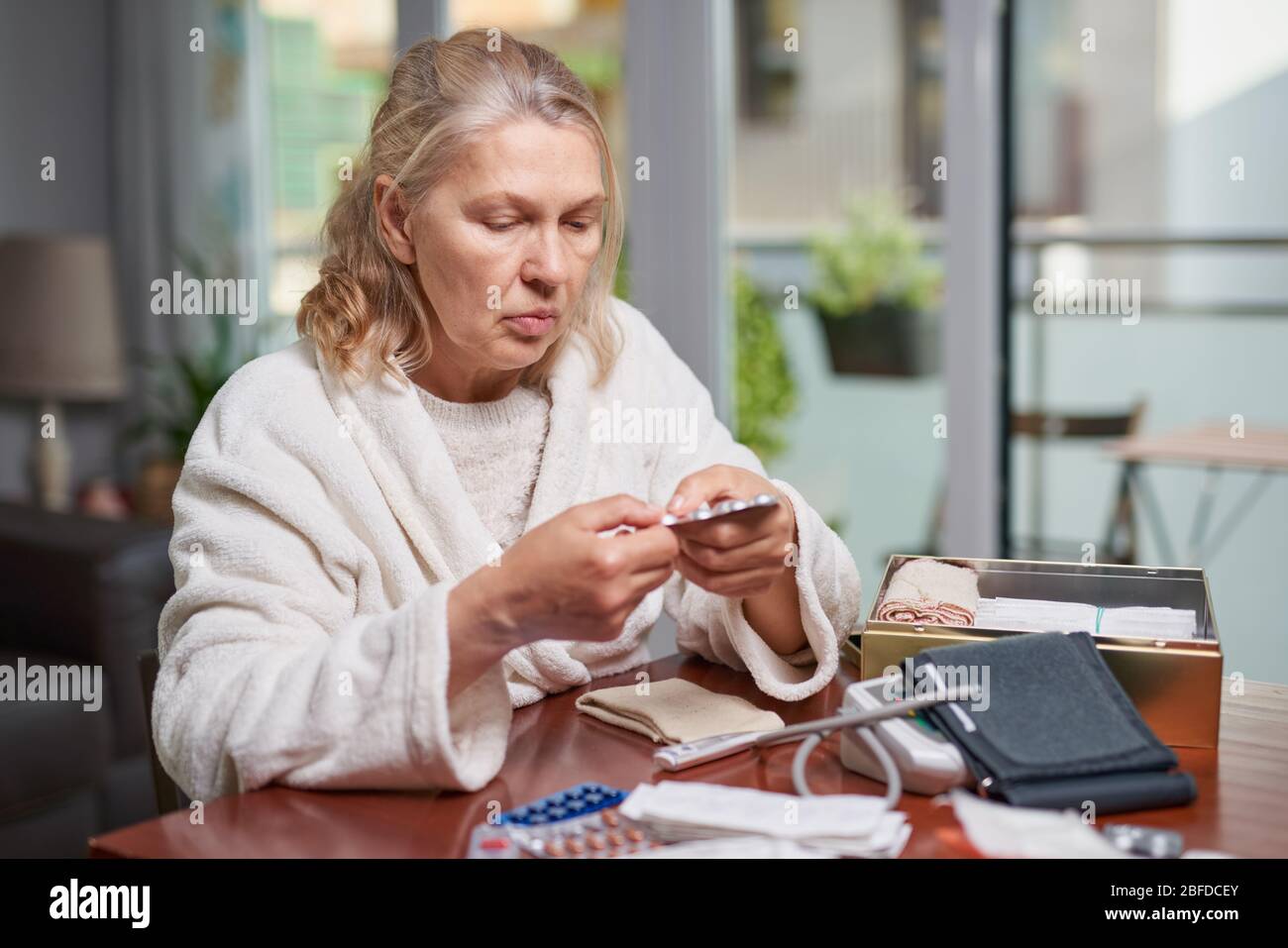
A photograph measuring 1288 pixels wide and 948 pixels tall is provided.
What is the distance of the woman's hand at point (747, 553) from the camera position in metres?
1.27

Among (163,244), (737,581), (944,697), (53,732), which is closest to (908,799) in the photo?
(944,697)

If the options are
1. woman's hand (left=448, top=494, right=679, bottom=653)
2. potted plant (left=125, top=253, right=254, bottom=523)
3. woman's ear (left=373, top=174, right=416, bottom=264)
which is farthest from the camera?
potted plant (left=125, top=253, right=254, bottom=523)

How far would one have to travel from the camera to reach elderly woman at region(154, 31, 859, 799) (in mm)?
1151

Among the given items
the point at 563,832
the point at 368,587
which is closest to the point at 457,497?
the point at 368,587

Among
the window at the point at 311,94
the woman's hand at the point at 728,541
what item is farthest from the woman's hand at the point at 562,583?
the window at the point at 311,94

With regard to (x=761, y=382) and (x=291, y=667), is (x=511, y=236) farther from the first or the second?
(x=761, y=382)

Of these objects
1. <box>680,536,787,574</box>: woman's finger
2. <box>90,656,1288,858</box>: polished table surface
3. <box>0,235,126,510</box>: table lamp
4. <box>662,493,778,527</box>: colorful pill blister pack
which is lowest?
<box>90,656,1288,858</box>: polished table surface

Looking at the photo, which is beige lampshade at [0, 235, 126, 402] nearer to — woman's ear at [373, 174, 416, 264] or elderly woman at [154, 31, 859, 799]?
elderly woman at [154, 31, 859, 799]

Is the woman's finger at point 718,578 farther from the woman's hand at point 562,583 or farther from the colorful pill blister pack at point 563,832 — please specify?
the colorful pill blister pack at point 563,832

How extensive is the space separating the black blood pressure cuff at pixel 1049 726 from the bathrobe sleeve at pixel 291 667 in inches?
16.5

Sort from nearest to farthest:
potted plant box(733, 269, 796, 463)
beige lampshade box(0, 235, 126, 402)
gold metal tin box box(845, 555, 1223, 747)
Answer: gold metal tin box box(845, 555, 1223, 747) → potted plant box(733, 269, 796, 463) → beige lampshade box(0, 235, 126, 402)

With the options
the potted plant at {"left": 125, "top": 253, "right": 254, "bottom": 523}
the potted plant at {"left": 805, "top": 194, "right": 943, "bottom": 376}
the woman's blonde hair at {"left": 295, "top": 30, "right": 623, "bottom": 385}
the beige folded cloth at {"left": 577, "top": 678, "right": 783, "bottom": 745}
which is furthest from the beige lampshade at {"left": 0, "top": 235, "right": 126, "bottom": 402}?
the beige folded cloth at {"left": 577, "top": 678, "right": 783, "bottom": 745}

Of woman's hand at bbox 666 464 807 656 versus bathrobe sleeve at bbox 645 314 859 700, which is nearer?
woman's hand at bbox 666 464 807 656

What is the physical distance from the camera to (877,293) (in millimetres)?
3152
